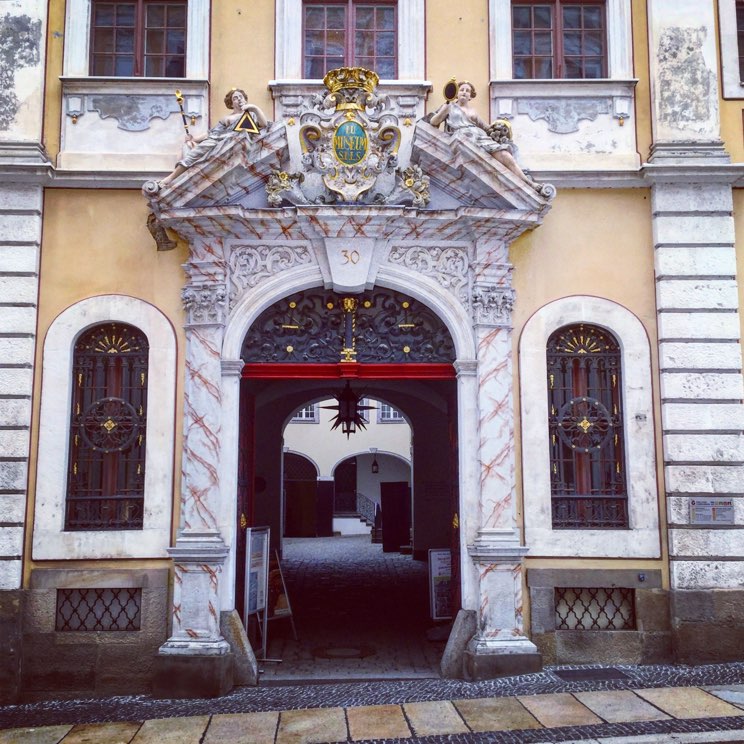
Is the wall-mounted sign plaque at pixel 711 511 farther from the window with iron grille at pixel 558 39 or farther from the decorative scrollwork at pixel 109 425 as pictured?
the decorative scrollwork at pixel 109 425

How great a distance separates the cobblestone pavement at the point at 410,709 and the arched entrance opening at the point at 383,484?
0.40 metres

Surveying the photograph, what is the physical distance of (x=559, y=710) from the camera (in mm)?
7730

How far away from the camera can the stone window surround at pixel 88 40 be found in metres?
10.0

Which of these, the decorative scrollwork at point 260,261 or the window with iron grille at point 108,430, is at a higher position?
the decorative scrollwork at point 260,261

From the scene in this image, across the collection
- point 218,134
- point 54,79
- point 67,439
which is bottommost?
point 67,439

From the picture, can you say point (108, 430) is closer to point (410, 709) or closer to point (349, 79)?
point (410, 709)

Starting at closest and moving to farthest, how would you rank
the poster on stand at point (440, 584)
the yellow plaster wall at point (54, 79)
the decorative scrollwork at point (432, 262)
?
the decorative scrollwork at point (432, 262), the yellow plaster wall at point (54, 79), the poster on stand at point (440, 584)

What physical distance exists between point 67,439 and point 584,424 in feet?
19.1

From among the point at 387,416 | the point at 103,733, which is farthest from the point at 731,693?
the point at 387,416

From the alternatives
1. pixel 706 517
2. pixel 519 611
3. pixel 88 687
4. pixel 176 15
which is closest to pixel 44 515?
pixel 88 687

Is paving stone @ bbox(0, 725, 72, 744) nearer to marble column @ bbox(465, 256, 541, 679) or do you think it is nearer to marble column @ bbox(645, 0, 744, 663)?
marble column @ bbox(465, 256, 541, 679)

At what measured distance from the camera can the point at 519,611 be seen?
918 centimetres

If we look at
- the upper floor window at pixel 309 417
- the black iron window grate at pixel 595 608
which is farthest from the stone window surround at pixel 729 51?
the upper floor window at pixel 309 417

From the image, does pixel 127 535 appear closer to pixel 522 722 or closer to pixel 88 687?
pixel 88 687
